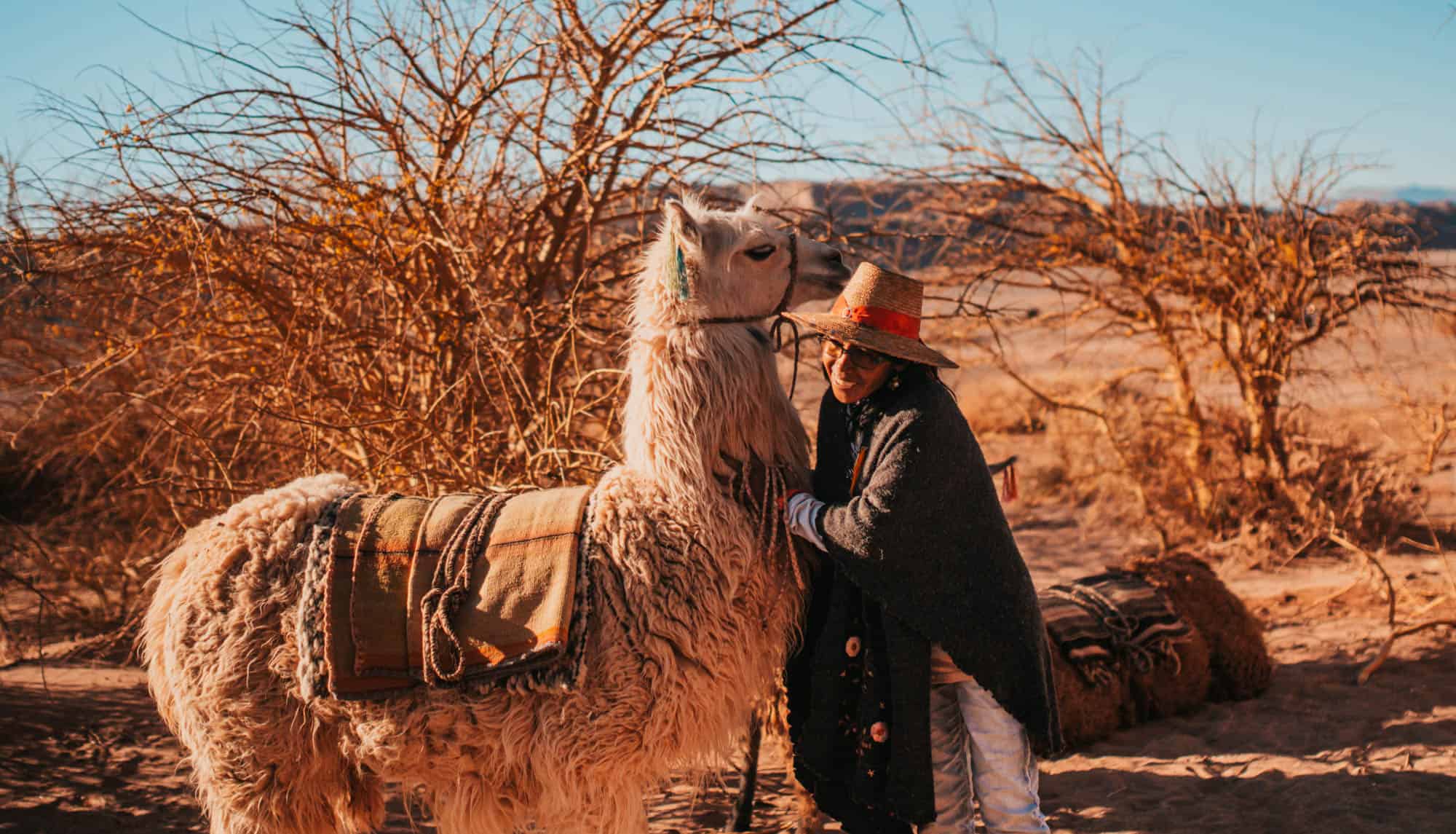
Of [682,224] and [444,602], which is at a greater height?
[682,224]

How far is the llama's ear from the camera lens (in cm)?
252

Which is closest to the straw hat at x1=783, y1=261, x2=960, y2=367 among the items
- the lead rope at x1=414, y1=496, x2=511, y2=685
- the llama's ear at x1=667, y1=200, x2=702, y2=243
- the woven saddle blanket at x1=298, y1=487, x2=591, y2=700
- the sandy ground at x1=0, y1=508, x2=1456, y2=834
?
the llama's ear at x1=667, y1=200, x2=702, y2=243

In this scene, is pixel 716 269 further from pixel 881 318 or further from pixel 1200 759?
pixel 1200 759

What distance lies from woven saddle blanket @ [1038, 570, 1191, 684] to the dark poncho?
184 centimetres

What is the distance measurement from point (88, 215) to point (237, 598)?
2396 mm

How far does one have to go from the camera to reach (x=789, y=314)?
265cm

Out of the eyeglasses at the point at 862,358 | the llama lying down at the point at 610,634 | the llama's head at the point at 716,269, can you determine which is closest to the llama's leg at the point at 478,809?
the llama lying down at the point at 610,634

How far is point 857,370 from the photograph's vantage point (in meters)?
2.54

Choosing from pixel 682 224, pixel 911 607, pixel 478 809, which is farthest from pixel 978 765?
pixel 682 224

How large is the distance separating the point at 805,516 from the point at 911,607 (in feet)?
1.10

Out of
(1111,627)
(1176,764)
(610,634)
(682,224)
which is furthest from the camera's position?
(1111,627)

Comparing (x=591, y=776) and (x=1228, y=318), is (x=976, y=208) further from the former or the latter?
(x=591, y=776)

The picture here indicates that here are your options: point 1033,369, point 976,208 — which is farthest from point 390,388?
point 1033,369

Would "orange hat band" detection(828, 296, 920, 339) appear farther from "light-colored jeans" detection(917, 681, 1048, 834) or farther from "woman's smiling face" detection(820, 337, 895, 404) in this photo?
"light-colored jeans" detection(917, 681, 1048, 834)
